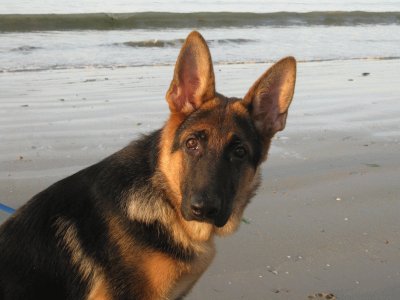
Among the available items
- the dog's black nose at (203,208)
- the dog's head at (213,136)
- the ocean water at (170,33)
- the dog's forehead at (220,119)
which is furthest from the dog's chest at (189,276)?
the ocean water at (170,33)

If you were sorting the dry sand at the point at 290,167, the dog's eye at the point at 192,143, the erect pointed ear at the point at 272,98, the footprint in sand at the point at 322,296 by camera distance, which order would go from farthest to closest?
the dry sand at the point at 290,167 < the footprint in sand at the point at 322,296 < the erect pointed ear at the point at 272,98 < the dog's eye at the point at 192,143

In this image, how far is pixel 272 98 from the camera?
3557 mm

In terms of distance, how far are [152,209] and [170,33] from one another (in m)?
18.9

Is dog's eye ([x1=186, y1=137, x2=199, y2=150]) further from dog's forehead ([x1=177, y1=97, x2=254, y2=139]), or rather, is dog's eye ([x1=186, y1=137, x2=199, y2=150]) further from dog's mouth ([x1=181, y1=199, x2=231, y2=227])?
dog's mouth ([x1=181, y1=199, x2=231, y2=227])

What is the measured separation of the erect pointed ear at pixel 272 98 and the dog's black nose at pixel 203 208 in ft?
2.49

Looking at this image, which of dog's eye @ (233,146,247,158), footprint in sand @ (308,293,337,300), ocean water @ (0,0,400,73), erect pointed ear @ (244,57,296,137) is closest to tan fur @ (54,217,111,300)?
dog's eye @ (233,146,247,158)

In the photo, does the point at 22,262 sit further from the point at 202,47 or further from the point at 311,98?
the point at 311,98

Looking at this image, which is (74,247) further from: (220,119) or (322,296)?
(322,296)

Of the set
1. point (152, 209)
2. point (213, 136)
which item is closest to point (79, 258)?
point (152, 209)

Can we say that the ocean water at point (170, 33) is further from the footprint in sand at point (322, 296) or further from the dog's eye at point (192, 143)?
the footprint in sand at point (322, 296)

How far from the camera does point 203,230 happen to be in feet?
10.7

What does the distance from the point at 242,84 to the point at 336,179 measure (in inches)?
215

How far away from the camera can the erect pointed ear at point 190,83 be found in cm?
326

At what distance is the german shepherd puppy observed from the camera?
296 cm
